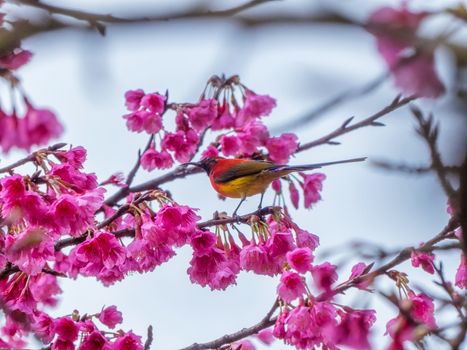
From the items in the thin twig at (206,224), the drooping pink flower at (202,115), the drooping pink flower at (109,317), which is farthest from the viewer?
the drooping pink flower at (202,115)

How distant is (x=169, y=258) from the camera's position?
366cm

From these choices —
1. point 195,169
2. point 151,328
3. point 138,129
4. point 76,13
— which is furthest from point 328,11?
point 195,169

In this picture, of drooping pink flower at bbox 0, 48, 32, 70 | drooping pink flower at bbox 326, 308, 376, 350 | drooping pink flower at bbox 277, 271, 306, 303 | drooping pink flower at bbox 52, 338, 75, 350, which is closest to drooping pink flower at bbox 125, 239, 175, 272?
drooping pink flower at bbox 52, 338, 75, 350

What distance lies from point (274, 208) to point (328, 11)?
2.68 m

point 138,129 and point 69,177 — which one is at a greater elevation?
point 69,177

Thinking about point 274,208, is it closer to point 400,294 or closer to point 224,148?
point 400,294

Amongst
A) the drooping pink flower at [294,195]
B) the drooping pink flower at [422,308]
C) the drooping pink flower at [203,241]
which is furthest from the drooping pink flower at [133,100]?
the drooping pink flower at [422,308]

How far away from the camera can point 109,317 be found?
3.80 meters

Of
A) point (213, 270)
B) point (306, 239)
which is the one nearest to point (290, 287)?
point (306, 239)

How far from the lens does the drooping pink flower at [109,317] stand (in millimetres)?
3797

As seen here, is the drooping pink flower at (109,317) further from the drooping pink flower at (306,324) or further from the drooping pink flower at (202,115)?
the drooping pink flower at (202,115)

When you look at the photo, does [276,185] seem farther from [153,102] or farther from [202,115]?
[153,102]

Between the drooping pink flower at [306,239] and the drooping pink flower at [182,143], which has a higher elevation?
the drooping pink flower at [306,239]

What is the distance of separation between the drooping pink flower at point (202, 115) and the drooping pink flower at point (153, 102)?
21 cm
